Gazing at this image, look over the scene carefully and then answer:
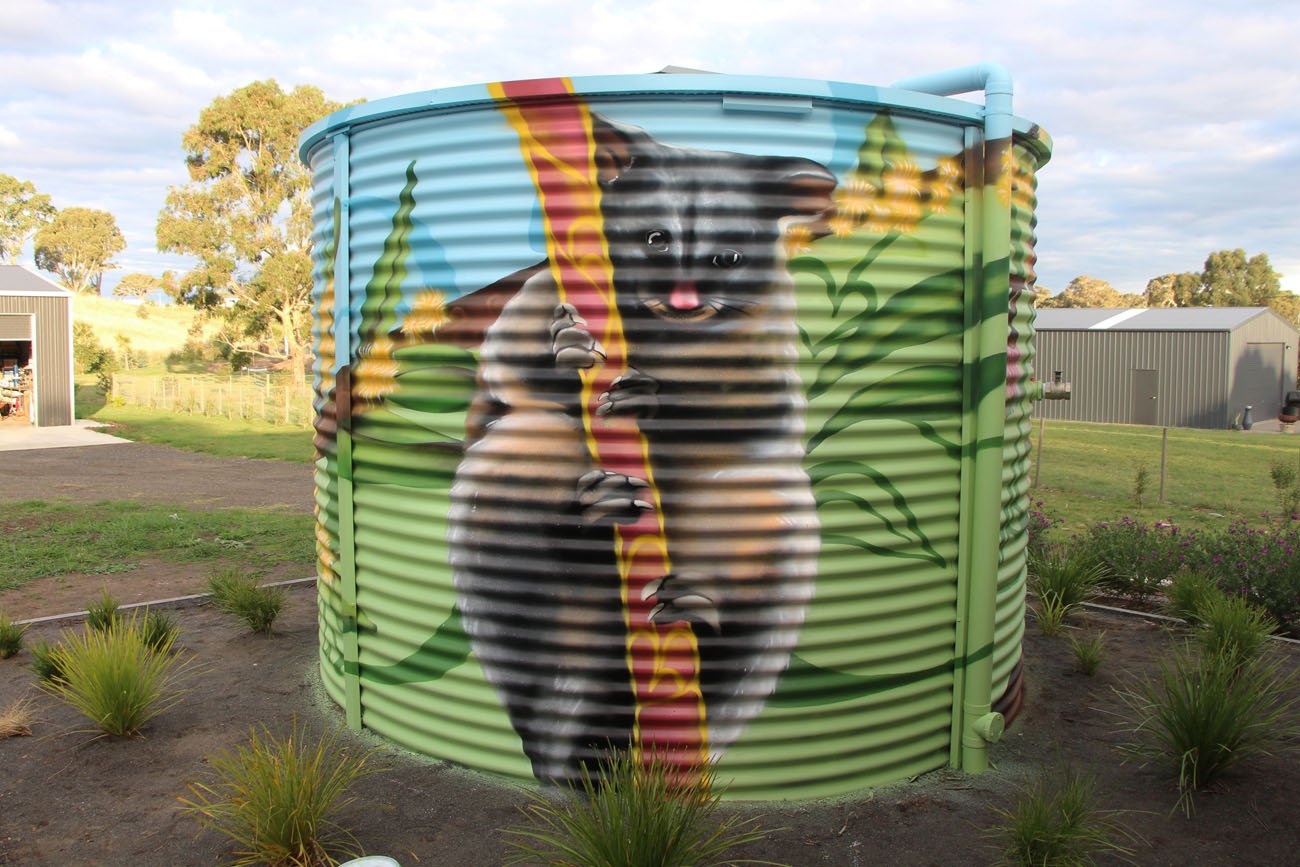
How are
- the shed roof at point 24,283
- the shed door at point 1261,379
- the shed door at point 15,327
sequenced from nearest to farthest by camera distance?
the shed roof at point 24,283 → the shed door at point 15,327 → the shed door at point 1261,379

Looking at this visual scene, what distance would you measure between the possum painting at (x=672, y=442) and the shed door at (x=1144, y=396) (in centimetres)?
3681

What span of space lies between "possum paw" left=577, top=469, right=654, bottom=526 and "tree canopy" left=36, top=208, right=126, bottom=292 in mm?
81891

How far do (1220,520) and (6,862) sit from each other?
15.2 metres

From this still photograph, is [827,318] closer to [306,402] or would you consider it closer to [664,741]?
[664,741]

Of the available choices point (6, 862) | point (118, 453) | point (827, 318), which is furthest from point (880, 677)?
point (118, 453)

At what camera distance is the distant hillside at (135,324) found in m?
75.8

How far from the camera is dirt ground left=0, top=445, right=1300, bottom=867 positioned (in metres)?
4.29

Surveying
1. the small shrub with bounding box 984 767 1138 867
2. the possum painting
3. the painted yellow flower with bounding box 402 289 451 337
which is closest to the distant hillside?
the painted yellow flower with bounding box 402 289 451 337

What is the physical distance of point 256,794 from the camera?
13.3 feet

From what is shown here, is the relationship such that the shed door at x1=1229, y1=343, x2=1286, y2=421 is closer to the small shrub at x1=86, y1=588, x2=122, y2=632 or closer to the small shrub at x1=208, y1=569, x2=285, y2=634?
the small shrub at x1=208, y1=569, x2=285, y2=634

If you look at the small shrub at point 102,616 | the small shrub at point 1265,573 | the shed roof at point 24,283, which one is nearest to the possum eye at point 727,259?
the small shrub at point 102,616

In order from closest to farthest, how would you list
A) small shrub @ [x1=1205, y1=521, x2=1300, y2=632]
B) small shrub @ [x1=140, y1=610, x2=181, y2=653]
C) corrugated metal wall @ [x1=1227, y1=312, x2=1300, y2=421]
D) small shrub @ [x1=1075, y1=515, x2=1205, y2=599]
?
small shrub @ [x1=140, y1=610, x2=181, y2=653], small shrub @ [x1=1205, y1=521, x2=1300, y2=632], small shrub @ [x1=1075, y1=515, x2=1205, y2=599], corrugated metal wall @ [x1=1227, y1=312, x2=1300, y2=421]

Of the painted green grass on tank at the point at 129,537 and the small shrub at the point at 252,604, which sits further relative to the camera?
the painted green grass on tank at the point at 129,537

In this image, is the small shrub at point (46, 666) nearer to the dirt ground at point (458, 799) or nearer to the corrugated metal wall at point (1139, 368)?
the dirt ground at point (458, 799)
